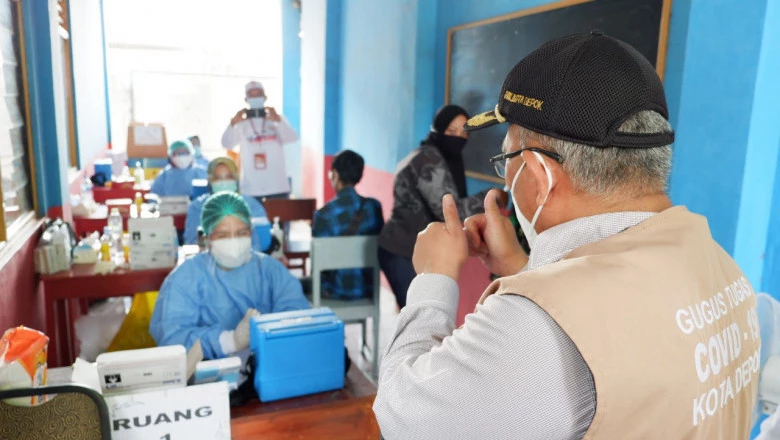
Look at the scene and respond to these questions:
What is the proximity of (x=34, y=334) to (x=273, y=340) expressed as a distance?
0.56 m

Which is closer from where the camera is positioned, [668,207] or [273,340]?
[668,207]

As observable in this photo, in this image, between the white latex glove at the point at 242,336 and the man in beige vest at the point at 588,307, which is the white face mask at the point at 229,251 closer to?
the white latex glove at the point at 242,336

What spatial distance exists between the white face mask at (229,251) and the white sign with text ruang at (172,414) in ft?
3.62

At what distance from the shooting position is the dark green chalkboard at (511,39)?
2.06m

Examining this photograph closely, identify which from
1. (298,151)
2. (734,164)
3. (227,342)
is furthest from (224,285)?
(298,151)

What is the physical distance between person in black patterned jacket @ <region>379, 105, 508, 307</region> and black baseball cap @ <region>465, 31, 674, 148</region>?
182 cm

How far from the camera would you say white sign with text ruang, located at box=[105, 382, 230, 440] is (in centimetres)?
115

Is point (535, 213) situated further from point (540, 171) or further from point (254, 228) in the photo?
point (254, 228)

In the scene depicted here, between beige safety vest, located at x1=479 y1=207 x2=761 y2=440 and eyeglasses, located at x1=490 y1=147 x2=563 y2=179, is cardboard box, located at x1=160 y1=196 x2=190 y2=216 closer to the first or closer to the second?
eyeglasses, located at x1=490 y1=147 x2=563 y2=179

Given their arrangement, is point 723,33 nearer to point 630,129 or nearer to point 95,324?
point 630,129

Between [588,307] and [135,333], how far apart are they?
2.23m

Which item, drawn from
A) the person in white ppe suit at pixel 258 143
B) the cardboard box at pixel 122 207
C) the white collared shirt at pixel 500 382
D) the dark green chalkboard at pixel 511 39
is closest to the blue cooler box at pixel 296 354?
the white collared shirt at pixel 500 382

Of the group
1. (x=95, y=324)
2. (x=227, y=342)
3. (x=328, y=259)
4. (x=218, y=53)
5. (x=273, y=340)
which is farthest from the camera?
(x=218, y=53)

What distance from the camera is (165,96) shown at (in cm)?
861
